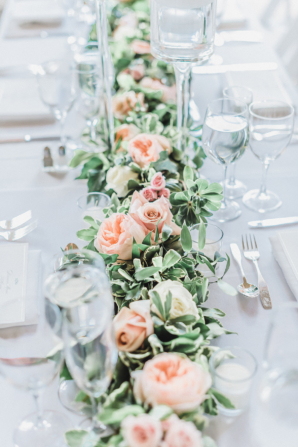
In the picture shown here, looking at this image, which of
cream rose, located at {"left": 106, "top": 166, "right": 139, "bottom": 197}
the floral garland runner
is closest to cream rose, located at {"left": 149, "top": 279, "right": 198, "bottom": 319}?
the floral garland runner

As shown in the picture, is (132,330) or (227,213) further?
(227,213)

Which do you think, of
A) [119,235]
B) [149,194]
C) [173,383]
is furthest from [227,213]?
[173,383]

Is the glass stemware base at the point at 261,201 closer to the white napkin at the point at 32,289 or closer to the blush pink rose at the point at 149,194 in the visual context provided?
the blush pink rose at the point at 149,194

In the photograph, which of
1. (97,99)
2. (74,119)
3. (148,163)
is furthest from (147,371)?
(74,119)

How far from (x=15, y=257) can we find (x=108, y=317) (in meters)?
0.49

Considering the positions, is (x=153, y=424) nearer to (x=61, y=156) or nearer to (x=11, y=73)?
(x=61, y=156)

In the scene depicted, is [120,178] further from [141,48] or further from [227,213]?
[141,48]

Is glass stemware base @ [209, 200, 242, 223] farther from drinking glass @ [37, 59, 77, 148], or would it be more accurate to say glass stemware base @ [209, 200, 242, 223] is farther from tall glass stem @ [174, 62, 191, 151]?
drinking glass @ [37, 59, 77, 148]

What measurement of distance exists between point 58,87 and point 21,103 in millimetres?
338

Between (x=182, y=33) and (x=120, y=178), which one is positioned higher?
(x=182, y=33)

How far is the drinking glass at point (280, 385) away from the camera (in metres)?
0.68

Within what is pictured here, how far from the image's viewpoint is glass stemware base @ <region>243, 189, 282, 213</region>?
1212 mm

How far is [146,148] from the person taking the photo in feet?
3.91

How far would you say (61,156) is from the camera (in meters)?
1.38
